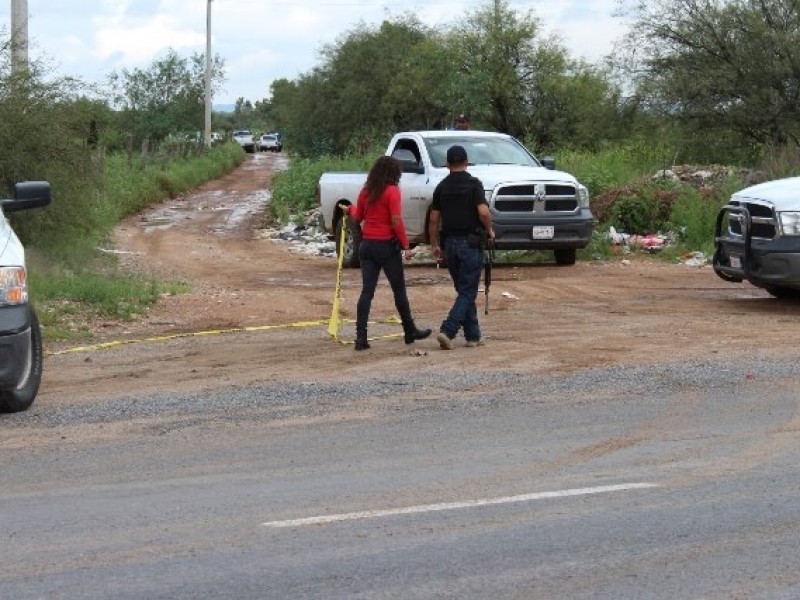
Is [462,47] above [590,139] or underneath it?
above

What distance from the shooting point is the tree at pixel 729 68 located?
32.0m

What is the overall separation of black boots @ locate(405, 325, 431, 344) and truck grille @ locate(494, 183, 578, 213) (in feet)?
22.7

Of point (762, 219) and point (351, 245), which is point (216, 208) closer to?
point (351, 245)

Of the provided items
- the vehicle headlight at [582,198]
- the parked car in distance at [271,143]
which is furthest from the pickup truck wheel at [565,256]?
the parked car in distance at [271,143]

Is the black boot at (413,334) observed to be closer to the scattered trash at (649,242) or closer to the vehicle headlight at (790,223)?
the vehicle headlight at (790,223)

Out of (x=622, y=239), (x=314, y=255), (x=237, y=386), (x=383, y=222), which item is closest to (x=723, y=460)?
(x=237, y=386)

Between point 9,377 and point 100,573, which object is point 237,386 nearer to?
point 9,377

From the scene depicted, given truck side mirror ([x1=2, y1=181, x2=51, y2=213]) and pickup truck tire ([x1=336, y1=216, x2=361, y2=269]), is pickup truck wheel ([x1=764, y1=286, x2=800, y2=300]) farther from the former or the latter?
truck side mirror ([x1=2, y1=181, x2=51, y2=213])

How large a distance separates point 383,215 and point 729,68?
21591 millimetres

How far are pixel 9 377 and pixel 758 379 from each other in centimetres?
530

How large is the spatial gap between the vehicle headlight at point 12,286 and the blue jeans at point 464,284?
13.7ft

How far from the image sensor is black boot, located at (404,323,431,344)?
12773 millimetres

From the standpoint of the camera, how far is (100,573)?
5832mm

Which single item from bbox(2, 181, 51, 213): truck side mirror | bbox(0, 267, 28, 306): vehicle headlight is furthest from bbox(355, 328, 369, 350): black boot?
bbox(0, 267, 28, 306): vehicle headlight
